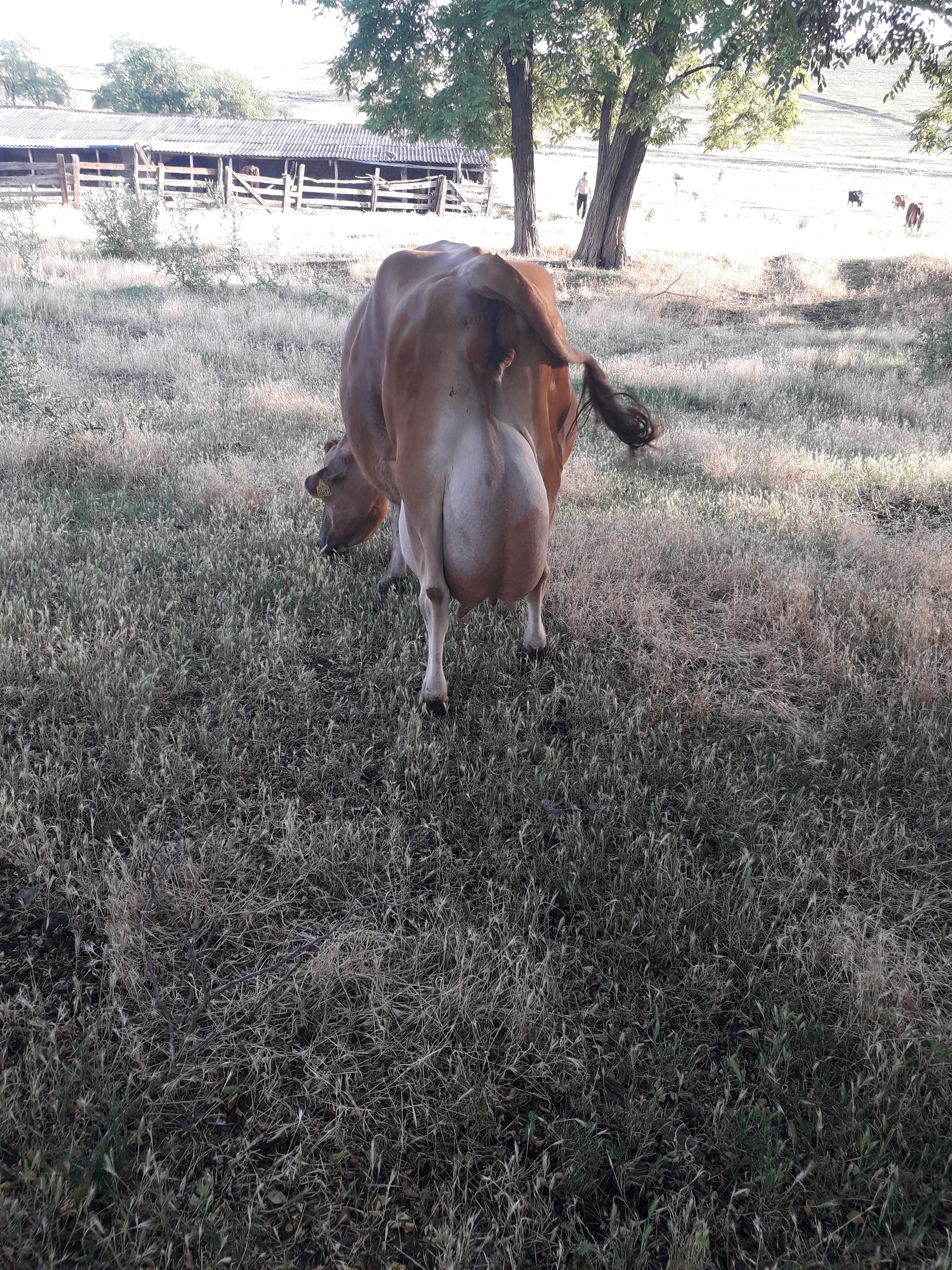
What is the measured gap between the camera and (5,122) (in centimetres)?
3703

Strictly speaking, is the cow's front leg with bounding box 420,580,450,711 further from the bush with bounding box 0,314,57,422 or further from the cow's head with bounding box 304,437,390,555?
the bush with bounding box 0,314,57,422

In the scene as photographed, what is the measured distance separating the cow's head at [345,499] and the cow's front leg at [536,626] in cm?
121

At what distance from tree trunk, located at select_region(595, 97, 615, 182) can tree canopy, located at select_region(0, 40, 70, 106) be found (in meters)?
67.7

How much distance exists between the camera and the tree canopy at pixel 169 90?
5559 cm

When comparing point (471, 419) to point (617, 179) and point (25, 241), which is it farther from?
point (617, 179)

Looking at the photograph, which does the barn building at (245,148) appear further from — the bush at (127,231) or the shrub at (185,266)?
the shrub at (185,266)

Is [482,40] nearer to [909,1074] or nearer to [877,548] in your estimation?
[877,548]

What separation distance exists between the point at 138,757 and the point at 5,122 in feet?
160

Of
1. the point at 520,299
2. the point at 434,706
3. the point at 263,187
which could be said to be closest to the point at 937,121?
the point at 520,299

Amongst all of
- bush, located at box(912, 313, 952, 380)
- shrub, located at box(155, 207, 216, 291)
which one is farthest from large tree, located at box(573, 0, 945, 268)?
shrub, located at box(155, 207, 216, 291)

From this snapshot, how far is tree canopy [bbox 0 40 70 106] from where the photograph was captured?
63.5m

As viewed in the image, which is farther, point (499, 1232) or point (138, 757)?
point (138, 757)

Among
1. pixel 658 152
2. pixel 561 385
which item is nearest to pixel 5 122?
pixel 561 385

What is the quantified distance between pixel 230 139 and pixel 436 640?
39.9 m
